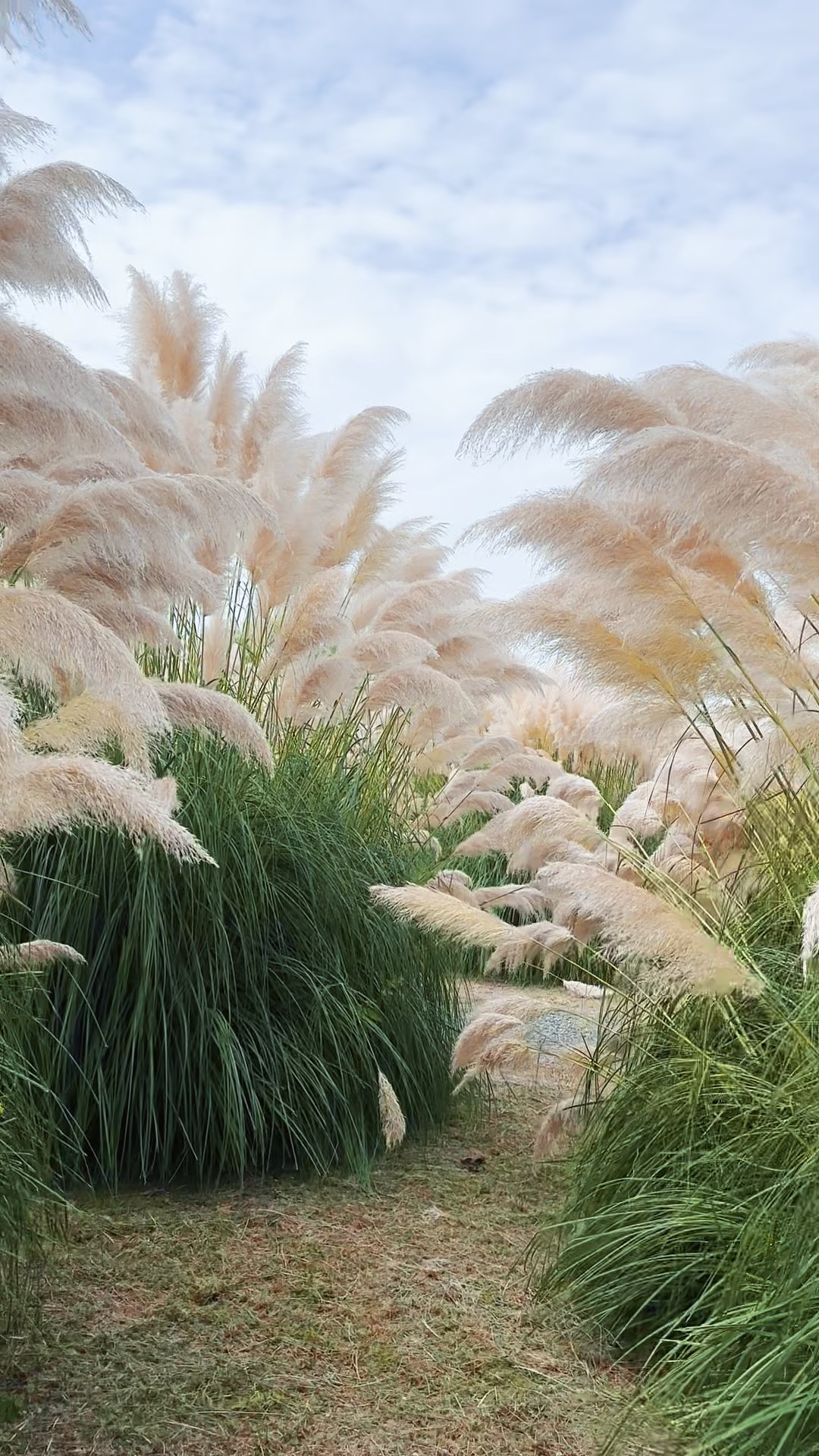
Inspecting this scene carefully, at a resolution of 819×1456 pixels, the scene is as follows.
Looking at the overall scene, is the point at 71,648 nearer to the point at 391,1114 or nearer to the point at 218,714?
the point at 218,714

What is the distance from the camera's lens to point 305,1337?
256 cm

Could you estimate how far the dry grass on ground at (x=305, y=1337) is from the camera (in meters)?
2.23

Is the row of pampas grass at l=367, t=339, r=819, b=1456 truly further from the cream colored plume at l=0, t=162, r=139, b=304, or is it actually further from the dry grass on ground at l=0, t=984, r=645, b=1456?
the cream colored plume at l=0, t=162, r=139, b=304

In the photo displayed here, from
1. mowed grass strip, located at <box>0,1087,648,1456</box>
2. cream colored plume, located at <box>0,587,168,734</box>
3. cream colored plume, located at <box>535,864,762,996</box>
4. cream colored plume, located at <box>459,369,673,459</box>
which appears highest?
cream colored plume, located at <box>459,369,673,459</box>

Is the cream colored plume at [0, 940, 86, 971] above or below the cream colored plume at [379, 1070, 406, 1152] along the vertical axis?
above

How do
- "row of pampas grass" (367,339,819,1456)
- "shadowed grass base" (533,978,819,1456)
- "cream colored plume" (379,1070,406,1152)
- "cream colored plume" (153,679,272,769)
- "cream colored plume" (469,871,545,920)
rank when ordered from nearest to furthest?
1. "shadowed grass base" (533,978,819,1456)
2. "row of pampas grass" (367,339,819,1456)
3. "cream colored plume" (153,679,272,769)
4. "cream colored plume" (379,1070,406,1152)
5. "cream colored plume" (469,871,545,920)

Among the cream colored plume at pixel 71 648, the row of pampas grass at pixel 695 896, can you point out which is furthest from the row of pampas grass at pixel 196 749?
the row of pampas grass at pixel 695 896

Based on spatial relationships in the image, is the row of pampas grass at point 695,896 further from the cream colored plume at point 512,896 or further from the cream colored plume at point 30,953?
the cream colored plume at point 512,896

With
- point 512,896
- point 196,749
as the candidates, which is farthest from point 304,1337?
point 512,896

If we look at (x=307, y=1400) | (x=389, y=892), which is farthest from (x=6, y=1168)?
(x=389, y=892)

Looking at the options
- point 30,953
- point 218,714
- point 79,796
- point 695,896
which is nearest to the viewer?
point 79,796

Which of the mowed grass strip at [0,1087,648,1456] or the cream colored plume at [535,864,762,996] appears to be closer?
the cream colored plume at [535,864,762,996]

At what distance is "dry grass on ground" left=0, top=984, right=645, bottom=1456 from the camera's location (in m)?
2.23

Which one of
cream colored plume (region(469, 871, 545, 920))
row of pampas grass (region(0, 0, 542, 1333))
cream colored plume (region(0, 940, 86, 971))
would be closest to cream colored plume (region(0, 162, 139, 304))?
row of pampas grass (region(0, 0, 542, 1333))
